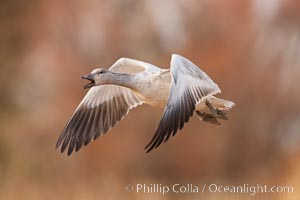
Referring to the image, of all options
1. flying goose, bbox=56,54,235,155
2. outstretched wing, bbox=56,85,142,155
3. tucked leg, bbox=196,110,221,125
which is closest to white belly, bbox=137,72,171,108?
flying goose, bbox=56,54,235,155

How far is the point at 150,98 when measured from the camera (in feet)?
11.6

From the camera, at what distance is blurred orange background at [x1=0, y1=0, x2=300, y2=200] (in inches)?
214

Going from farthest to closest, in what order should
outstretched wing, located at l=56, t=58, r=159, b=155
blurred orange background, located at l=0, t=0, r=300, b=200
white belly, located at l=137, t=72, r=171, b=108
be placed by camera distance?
1. blurred orange background, located at l=0, t=0, r=300, b=200
2. outstretched wing, located at l=56, t=58, r=159, b=155
3. white belly, located at l=137, t=72, r=171, b=108

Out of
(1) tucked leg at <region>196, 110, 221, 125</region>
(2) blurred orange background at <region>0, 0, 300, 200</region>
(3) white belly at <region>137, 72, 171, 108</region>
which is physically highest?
(2) blurred orange background at <region>0, 0, 300, 200</region>

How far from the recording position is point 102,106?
13.3 ft

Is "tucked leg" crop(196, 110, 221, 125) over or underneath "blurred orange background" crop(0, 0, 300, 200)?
underneath

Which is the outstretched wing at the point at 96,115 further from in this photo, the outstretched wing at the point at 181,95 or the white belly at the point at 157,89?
the outstretched wing at the point at 181,95

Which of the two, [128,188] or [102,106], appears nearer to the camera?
[102,106]

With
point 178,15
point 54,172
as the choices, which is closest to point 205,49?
point 178,15

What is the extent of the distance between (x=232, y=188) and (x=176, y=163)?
47 centimetres

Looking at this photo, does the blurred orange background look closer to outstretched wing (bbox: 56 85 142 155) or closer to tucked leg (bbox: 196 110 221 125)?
outstretched wing (bbox: 56 85 142 155)

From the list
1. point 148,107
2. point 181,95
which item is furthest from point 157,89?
point 148,107

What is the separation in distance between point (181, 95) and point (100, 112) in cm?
81

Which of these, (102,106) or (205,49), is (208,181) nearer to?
(205,49)
